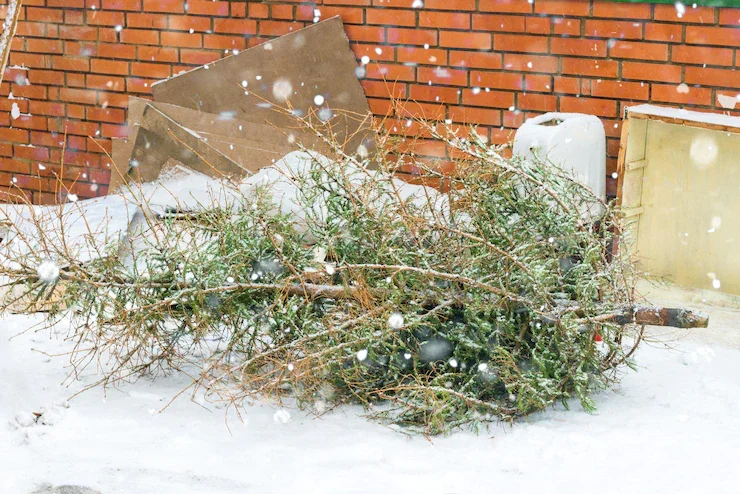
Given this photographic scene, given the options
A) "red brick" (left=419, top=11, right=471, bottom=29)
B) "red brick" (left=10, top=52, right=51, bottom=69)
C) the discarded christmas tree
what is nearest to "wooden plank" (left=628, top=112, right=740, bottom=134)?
"red brick" (left=419, top=11, right=471, bottom=29)

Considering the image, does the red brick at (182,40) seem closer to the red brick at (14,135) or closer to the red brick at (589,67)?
the red brick at (14,135)

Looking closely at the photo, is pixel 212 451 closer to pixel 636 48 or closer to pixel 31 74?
pixel 636 48

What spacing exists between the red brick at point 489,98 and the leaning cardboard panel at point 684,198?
0.74 metres

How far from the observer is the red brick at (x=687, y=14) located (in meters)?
4.81

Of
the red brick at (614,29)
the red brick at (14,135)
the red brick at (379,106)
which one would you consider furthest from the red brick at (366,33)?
the red brick at (14,135)

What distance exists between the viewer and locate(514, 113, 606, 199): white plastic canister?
464 centimetres

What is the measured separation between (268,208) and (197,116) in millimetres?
2495

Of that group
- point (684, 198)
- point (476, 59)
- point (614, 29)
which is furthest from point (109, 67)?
point (684, 198)

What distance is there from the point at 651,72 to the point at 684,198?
2.46 ft

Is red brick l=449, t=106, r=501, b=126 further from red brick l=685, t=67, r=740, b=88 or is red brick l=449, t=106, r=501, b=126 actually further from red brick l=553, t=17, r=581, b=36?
red brick l=685, t=67, r=740, b=88

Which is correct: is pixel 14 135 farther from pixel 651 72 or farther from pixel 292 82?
pixel 651 72

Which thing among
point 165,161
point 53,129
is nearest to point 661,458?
point 165,161

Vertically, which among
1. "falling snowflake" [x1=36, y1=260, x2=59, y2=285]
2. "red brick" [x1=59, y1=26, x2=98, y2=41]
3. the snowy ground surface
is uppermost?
"red brick" [x1=59, y1=26, x2=98, y2=41]

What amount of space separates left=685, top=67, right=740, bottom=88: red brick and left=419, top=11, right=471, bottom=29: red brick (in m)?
1.31
